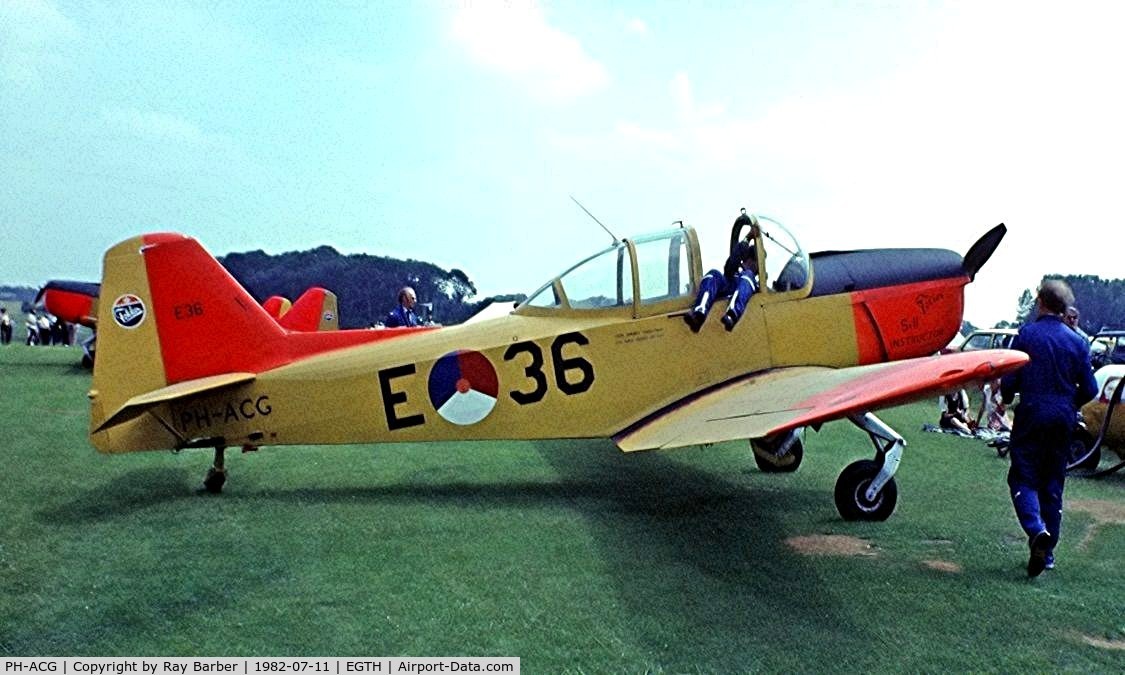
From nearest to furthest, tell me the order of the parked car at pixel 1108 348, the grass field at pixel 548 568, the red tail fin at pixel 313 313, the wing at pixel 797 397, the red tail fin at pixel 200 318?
the grass field at pixel 548 568, the wing at pixel 797 397, the red tail fin at pixel 200 318, the red tail fin at pixel 313 313, the parked car at pixel 1108 348

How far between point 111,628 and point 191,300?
10.4 ft

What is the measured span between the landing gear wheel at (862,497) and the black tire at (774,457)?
5.42ft

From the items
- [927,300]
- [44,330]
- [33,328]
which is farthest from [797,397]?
[44,330]

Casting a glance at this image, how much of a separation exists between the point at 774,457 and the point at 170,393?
5.06m

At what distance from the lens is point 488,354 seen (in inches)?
228

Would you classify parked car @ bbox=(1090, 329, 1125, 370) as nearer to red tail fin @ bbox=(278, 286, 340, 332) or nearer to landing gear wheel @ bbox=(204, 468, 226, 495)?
red tail fin @ bbox=(278, 286, 340, 332)

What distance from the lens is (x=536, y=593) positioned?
147 inches

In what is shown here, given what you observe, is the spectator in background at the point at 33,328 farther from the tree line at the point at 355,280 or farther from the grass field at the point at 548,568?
the grass field at the point at 548,568

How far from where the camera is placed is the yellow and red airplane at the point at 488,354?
18.6 ft

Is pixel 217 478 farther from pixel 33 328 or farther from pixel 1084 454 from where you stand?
pixel 33 328

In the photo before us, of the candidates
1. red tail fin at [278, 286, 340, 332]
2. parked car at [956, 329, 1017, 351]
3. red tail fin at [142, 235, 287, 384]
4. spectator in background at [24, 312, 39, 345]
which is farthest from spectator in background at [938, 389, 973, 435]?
spectator in background at [24, 312, 39, 345]

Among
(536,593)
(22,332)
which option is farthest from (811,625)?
(22,332)

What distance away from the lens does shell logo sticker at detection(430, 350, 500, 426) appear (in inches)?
225

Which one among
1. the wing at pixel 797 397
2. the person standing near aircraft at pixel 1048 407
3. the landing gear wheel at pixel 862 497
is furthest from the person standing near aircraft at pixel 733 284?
the person standing near aircraft at pixel 1048 407
